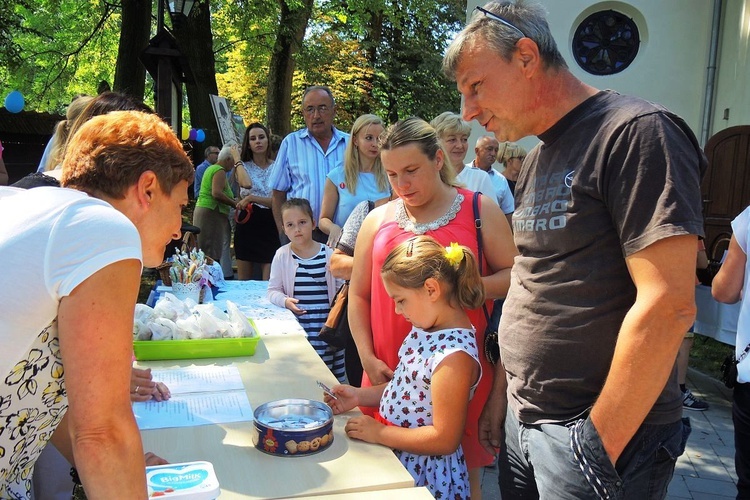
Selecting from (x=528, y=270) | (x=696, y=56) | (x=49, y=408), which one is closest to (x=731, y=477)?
(x=528, y=270)

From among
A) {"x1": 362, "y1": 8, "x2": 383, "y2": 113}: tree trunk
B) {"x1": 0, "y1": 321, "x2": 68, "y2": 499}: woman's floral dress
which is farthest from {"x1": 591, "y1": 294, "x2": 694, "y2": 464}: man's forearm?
{"x1": 362, "y1": 8, "x2": 383, "y2": 113}: tree trunk

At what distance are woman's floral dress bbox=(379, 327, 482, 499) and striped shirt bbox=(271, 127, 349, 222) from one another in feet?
8.87

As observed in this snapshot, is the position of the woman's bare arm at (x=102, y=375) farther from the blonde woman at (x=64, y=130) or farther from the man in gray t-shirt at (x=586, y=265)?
the blonde woman at (x=64, y=130)

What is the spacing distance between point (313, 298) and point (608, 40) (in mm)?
9284

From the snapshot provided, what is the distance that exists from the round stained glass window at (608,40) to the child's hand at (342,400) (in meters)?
10.3

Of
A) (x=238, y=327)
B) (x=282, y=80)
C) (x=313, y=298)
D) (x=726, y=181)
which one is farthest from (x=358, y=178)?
(x=282, y=80)

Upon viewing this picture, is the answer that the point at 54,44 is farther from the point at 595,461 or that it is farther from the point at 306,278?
the point at 595,461

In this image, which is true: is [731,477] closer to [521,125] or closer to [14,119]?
[521,125]

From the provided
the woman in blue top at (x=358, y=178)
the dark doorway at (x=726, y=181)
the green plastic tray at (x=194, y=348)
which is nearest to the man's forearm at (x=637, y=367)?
the green plastic tray at (x=194, y=348)

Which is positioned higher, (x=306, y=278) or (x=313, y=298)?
(x=306, y=278)

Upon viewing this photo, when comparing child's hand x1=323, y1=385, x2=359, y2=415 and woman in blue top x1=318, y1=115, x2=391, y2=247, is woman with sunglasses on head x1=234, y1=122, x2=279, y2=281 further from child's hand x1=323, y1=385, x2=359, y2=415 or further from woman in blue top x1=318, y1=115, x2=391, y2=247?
child's hand x1=323, y1=385, x2=359, y2=415

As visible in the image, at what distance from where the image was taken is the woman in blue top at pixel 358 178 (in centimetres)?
397

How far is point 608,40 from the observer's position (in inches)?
429

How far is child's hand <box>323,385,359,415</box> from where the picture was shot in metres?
2.02
